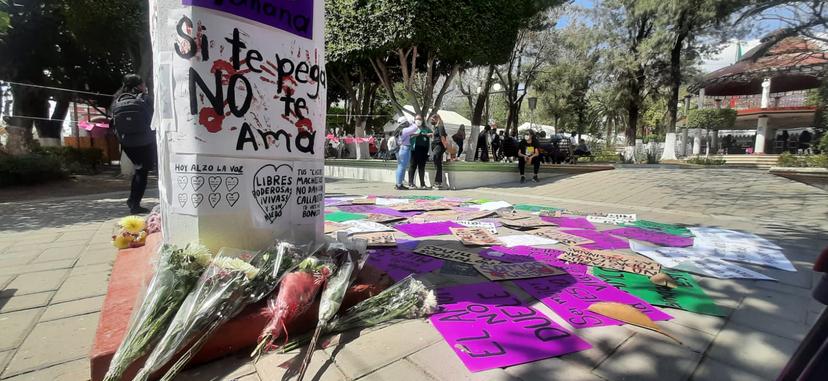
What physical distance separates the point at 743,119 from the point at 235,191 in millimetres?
40184

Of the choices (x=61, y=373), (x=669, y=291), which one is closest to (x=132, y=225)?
(x=61, y=373)

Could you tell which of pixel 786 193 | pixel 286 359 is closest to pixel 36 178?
pixel 286 359

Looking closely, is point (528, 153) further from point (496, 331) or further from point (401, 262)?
point (496, 331)

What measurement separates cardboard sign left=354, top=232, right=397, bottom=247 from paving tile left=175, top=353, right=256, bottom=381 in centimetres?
206

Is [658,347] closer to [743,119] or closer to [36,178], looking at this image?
[36,178]

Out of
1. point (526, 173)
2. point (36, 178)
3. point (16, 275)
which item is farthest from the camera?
point (526, 173)

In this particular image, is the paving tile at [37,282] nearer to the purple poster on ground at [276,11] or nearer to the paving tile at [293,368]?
the paving tile at [293,368]

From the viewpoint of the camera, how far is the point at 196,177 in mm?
2129

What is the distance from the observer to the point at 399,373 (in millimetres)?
1764

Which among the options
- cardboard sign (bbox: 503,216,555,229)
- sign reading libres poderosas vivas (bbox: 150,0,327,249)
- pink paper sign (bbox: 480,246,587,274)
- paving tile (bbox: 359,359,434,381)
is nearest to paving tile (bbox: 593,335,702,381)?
paving tile (bbox: 359,359,434,381)

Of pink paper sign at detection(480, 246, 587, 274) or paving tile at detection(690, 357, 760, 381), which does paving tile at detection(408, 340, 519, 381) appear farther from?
pink paper sign at detection(480, 246, 587, 274)

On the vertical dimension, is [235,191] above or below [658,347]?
above

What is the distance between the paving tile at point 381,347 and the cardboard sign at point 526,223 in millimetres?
3038

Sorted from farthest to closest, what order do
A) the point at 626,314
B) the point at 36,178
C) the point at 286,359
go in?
the point at 36,178 < the point at 626,314 < the point at 286,359
